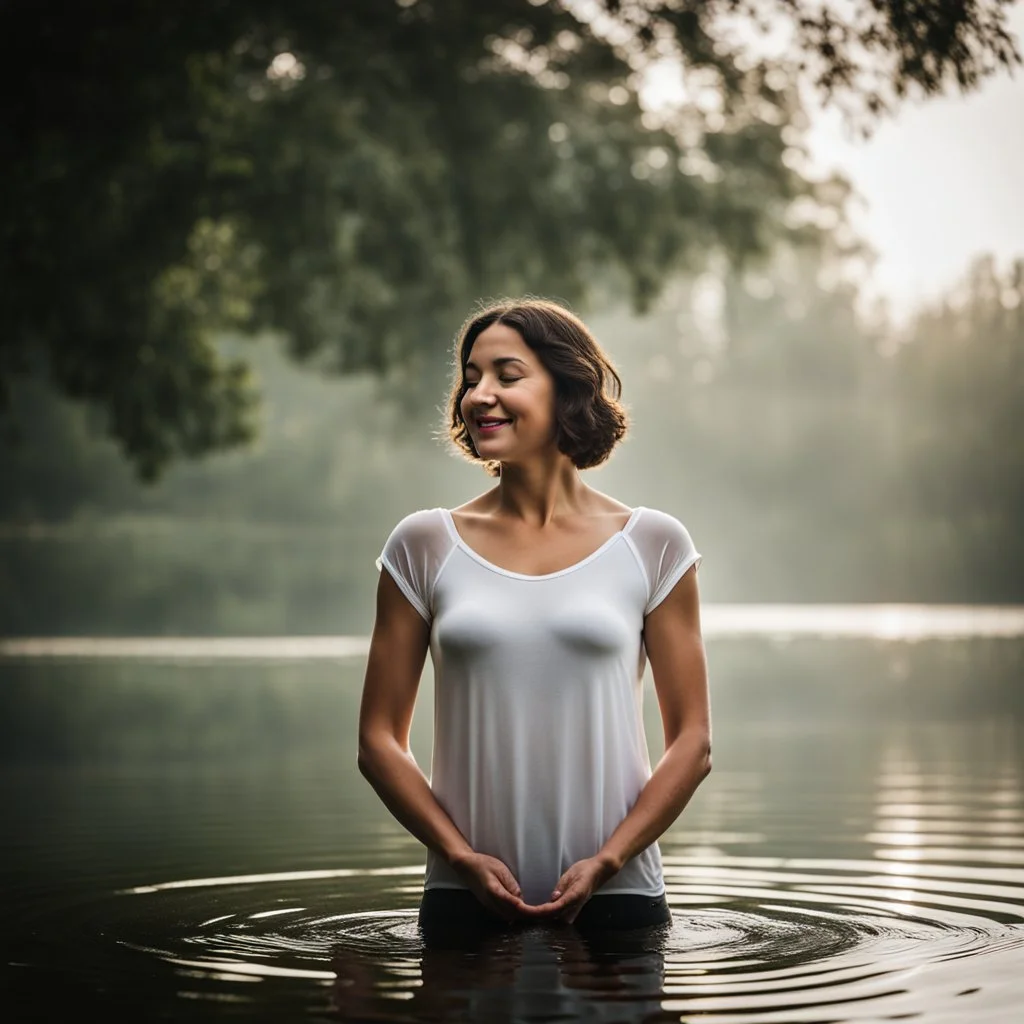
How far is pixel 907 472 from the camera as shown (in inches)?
2514

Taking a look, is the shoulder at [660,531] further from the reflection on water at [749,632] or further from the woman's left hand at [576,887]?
the reflection on water at [749,632]

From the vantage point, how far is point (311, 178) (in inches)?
874

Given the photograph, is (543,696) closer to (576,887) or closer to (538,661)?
(538,661)

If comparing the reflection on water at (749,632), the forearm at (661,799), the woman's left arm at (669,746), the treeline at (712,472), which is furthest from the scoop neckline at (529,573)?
the treeline at (712,472)

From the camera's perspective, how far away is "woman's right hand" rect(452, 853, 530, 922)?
4621 mm

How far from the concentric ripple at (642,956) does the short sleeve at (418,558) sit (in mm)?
803

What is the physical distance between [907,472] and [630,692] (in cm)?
6022

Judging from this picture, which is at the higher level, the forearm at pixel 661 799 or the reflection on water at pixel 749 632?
the reflection on water at pixel 749 632

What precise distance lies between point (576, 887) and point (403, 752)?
530mm

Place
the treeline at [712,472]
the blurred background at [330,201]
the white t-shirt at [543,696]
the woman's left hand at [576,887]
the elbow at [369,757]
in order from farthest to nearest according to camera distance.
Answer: the treeline at [712,472] → the blurred background at [330,201] → the elbow at [369,757] → the white t-shirt at [543,696] → the woman's left hand at [576,887]

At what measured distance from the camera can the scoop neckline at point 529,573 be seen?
187 inches

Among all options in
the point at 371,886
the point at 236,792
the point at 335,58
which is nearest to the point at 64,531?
the point at 335,58

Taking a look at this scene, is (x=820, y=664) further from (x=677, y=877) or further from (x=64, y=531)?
(x=64, y=531)

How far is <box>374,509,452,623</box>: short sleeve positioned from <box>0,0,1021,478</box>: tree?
12.9 meters
